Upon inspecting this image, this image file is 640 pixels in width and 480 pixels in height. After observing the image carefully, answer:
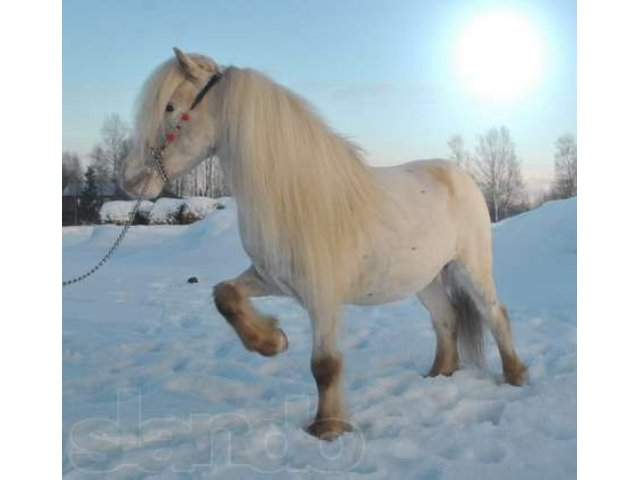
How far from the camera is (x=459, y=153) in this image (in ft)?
9.61

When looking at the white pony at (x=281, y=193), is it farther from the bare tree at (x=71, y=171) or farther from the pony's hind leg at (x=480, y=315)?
the pony's hind leg at (x=480, y=315)

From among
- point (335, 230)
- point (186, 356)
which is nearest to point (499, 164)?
point (335, 230)

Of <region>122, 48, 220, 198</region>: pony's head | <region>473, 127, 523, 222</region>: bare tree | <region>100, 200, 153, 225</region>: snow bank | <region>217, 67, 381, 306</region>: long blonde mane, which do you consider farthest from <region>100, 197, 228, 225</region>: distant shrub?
<region>473, 127, 523, 222</region>: bare tree

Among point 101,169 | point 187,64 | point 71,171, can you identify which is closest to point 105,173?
point 101,169

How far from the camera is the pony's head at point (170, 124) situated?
2.09 metres

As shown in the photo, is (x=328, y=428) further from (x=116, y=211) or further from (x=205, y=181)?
(x=116, y=211)

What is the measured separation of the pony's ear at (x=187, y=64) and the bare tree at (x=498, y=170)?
4.59ft

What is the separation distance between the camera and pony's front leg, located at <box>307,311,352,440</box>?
2.12 m

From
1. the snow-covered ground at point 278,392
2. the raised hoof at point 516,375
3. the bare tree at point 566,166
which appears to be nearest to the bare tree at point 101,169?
the snow-covered ground at point 278,392

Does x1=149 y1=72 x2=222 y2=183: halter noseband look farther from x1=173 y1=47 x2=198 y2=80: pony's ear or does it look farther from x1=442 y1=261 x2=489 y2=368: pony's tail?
x1=442 y1=261 x2=489 y2=368: pony's tail

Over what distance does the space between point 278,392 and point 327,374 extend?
587 millimetres

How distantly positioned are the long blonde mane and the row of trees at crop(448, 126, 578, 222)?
97 cm
